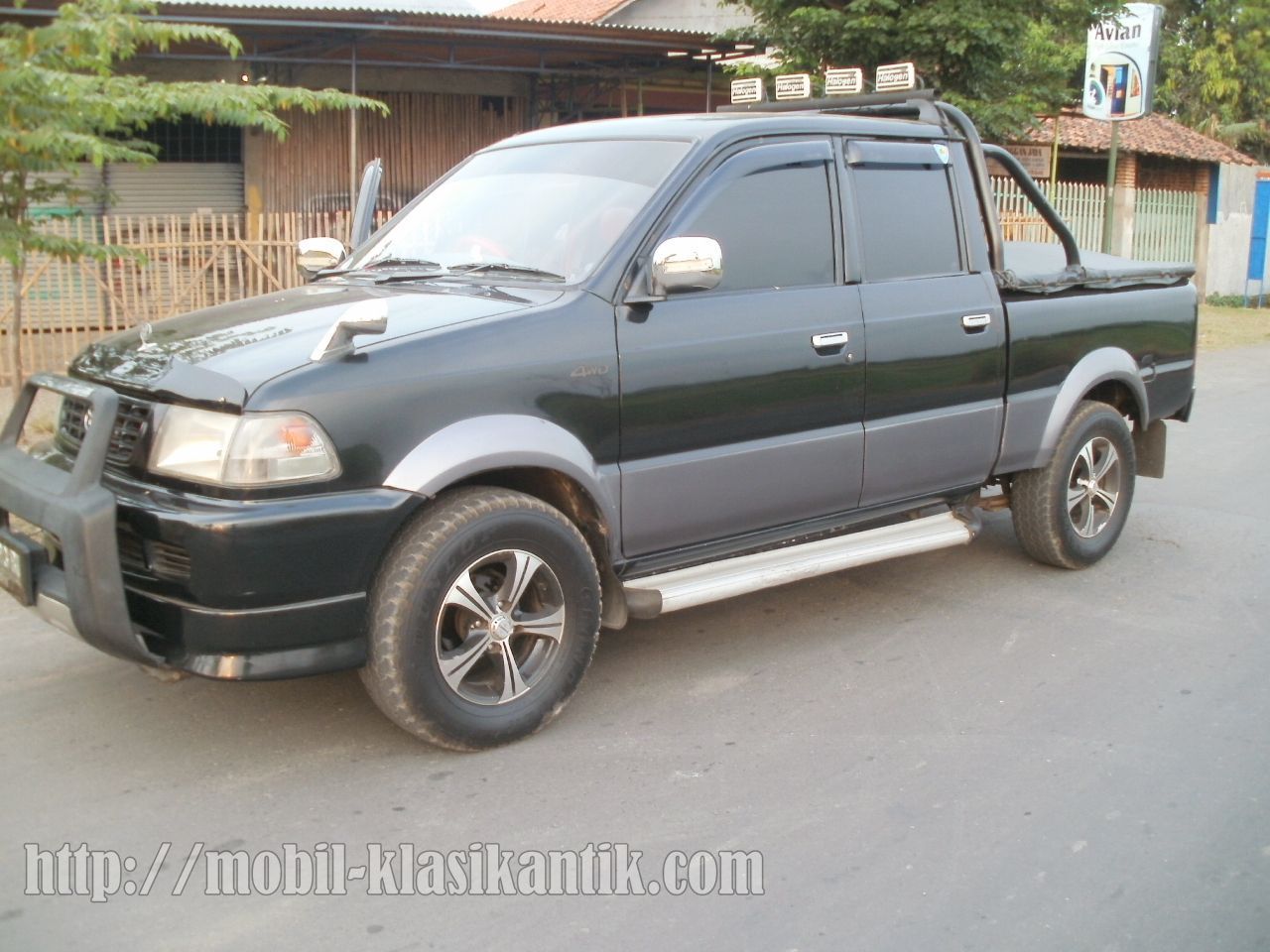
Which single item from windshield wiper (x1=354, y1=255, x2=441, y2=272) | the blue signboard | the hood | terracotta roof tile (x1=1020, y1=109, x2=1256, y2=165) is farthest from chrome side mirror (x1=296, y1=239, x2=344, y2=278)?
the blue signboard

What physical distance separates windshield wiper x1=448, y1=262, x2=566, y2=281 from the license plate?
1722 millimetres

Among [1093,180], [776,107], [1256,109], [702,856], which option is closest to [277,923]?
[702,856]

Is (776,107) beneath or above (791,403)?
above

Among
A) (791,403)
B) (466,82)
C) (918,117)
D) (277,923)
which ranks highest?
(466,82)

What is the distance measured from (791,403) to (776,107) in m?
2.16

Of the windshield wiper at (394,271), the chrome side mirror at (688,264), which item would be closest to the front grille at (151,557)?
the windshield wiper at (394,271)

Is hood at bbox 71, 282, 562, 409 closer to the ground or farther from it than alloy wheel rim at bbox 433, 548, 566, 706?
farther from it

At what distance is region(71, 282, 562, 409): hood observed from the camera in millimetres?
3877

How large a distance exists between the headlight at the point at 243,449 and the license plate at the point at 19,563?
518 millimetres

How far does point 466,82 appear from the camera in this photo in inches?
669

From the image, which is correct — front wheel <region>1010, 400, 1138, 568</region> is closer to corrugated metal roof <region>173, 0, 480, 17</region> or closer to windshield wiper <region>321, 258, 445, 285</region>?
windshield wiper <region>321, 258, 445, 285</region>

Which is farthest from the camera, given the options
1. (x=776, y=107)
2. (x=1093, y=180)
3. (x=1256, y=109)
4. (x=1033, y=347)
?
(x=1256, y=109)

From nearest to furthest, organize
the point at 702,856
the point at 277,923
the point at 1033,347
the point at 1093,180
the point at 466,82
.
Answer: the point at 277,923
the point at 702,856
the point at 1033,347
the point at 466,82
the point at 1093,180

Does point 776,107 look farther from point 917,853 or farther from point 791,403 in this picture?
point 917,853
